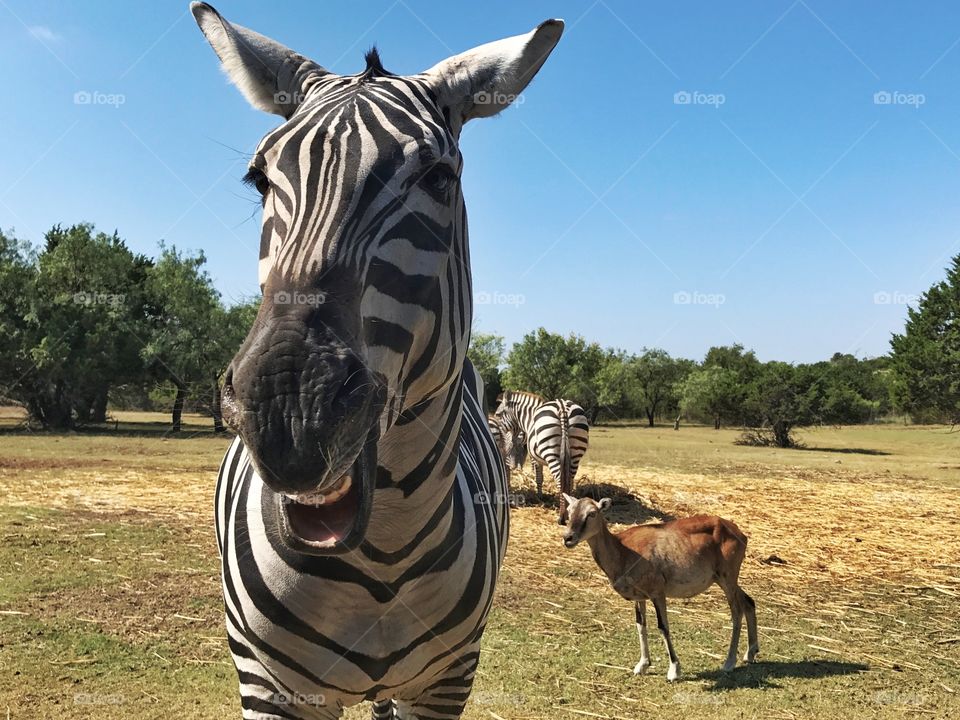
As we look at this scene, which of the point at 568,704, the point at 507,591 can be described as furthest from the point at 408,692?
the point at 507,591

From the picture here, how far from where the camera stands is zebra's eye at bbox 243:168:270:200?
199 centimetres

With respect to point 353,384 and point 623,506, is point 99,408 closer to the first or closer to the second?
point 623,506

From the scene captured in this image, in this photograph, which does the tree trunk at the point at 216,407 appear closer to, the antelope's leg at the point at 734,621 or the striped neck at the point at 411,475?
the striped neck at the point at 411,475

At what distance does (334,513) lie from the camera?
5.25ft

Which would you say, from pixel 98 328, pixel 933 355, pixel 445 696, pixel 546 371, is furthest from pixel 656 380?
pixel 445 696

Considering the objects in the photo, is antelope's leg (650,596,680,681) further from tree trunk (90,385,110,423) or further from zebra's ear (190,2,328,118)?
tree trunk (90,385,110,423)

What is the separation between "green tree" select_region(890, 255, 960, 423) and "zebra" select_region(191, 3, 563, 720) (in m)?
30.6

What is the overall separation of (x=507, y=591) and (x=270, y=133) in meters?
7.40

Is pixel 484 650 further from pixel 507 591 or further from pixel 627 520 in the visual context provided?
pixel 627 520

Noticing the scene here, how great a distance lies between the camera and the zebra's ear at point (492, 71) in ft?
7.13

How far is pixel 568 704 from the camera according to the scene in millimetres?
5422

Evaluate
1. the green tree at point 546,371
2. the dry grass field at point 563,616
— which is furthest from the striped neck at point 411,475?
the green tree at point 546,371

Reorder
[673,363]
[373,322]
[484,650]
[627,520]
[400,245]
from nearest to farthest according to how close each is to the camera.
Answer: [373,322] < [400,245] < [484,650] < [627,520] < [673,363]

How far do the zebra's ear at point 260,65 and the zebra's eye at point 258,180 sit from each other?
0.44 metres
